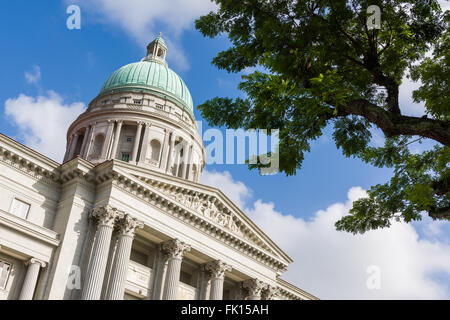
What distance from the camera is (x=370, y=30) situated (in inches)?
438

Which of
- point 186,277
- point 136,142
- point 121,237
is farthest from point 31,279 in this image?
point 136,142

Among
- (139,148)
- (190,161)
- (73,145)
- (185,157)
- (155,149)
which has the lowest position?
(139,148)

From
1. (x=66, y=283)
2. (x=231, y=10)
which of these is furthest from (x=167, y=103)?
(x=231, y=10)

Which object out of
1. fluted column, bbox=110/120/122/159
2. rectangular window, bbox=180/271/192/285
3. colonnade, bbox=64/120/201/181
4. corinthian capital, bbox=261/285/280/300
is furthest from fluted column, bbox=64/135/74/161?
corinthian capital, bbox=261/285/280/300

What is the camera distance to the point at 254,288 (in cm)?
3228

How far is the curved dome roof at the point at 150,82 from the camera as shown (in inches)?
1965

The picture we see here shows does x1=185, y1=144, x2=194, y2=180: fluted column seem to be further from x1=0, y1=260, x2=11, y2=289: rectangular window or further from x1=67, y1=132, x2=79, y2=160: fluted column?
x1=0, y1=260, x2=11, y2=289: rectangular window

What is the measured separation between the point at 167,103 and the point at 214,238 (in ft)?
74.9

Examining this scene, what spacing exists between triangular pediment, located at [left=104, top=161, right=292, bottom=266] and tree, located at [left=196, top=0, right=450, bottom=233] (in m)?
15.4

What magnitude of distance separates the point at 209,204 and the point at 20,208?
12.0 meters

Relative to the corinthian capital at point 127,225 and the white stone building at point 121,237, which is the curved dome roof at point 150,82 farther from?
the corinthian capital at point 127,225

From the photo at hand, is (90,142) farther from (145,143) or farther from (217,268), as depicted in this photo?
(217,268)

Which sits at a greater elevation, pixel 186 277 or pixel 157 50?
pixel 157 50

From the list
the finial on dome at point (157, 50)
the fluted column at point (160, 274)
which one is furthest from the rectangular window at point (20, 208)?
the finial on dome at point (157, 50)
